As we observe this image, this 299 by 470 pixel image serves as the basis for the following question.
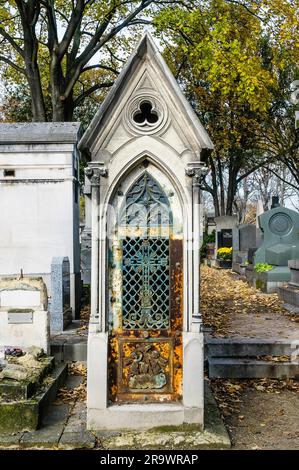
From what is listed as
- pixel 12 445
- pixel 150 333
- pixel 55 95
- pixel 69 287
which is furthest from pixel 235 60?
pixel 12 445

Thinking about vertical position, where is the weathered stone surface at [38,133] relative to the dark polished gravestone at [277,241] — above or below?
above

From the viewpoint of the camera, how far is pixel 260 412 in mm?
5207

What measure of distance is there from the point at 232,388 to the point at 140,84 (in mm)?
3934

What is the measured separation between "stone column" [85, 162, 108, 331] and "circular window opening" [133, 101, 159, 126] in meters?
0.60

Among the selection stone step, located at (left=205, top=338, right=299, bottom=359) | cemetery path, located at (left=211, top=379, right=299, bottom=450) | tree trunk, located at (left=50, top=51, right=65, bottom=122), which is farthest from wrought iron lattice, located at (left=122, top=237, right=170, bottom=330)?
tree trunk, located at (left=50, top=51, right=65, bottom=122)

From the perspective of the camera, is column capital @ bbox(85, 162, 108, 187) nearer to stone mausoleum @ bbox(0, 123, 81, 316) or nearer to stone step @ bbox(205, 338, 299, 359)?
stone step @ bbox(205, 338, 299, 359)

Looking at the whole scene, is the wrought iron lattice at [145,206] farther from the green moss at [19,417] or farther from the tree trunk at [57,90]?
the tree trunk at [57,90]

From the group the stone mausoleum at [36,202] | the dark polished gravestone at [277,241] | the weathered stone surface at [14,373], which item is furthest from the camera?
the dark polished gravestone at [277,241]

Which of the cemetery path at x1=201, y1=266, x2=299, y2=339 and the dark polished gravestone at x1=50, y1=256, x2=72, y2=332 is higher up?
the dark polished gravestone at x1=50, y1=256, x2=72, y2=332

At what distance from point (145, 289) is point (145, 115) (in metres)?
1.76

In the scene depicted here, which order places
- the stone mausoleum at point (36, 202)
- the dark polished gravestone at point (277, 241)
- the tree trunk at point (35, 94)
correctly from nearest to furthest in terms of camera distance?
the stone mausoleum at point (36, 202) < the dark polished gravestone at point (277, 241) < the tree trunk at point (35, 94)

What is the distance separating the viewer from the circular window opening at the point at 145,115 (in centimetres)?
449

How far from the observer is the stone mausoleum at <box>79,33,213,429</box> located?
4.37m

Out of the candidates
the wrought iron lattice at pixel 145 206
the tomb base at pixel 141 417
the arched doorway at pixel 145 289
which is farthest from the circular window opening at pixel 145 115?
the tomb base at pixel 141 417
